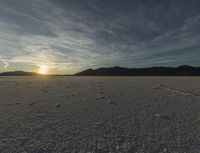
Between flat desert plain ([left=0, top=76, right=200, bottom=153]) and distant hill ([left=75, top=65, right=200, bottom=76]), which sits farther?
distant hill ([left=75, top=65, right=200, bottom=76])

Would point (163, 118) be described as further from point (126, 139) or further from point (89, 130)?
point (89, 130)

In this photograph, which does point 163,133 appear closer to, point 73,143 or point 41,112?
point 73,143

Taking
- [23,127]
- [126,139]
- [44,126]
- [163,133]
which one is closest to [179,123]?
[163,133]

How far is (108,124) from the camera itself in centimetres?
364

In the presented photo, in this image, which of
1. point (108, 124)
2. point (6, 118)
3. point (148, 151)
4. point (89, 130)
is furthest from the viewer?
→ point (6, 118)

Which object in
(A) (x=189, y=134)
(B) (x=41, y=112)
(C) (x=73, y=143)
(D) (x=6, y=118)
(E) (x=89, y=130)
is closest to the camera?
(C) (x=73, y=143)

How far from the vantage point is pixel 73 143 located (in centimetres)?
269

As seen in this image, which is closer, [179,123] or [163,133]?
[163,133]

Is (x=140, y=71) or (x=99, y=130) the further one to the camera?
(x=140, y=71)

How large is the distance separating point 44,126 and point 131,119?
208 cm

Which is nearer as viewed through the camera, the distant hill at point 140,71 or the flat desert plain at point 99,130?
the flat desert plain at point 99,130

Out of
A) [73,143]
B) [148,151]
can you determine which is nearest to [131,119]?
[148,151]

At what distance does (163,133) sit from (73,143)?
1.77m

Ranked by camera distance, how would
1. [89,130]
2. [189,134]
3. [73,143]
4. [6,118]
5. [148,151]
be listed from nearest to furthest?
[148,151], [73,143], [189,134], [89,130], [6,118]
